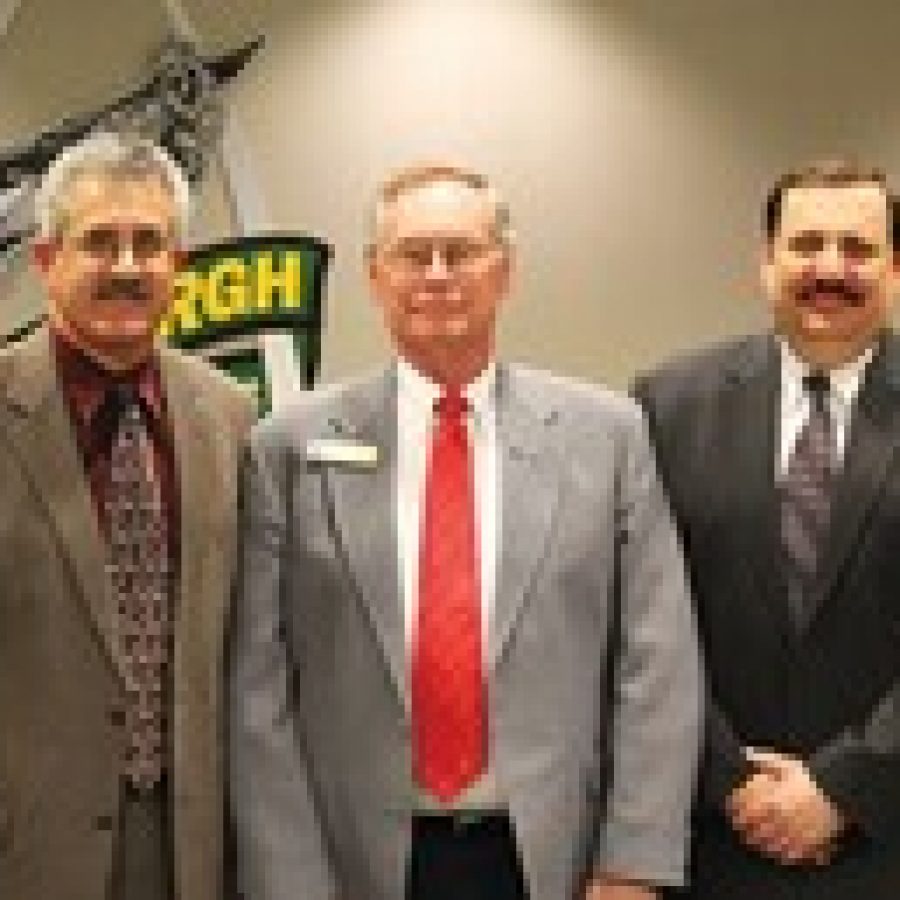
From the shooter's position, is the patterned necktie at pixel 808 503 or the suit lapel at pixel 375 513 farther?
the patterned necktie at pixel 808 503

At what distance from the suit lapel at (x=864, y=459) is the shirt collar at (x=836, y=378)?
13 millimetres

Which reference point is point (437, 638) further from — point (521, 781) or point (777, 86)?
point (777, 86)

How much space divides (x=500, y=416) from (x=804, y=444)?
46 centimetres

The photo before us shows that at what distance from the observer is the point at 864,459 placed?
2.69 meters

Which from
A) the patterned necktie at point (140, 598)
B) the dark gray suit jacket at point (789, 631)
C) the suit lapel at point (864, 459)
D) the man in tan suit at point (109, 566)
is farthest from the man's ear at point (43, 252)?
the suit lapel at point (864, 459)

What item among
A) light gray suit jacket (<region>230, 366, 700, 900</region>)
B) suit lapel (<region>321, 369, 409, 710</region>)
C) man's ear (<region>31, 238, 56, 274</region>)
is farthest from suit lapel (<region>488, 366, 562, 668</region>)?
man's ear (<region>31, 238, 56, 274</region>)

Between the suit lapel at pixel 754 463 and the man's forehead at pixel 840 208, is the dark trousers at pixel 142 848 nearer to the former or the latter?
the suit lapel at pixel 754 463

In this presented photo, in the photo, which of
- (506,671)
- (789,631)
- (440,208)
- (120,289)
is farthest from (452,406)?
(789,631)

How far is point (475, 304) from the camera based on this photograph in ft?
8.38

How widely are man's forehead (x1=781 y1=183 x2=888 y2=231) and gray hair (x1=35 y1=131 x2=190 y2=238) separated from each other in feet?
2.98

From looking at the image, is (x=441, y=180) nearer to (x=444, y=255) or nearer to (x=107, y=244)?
(x=444, y=255)

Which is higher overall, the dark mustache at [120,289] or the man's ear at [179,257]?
the man's ear at [179,257]

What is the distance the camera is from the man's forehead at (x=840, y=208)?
272cm

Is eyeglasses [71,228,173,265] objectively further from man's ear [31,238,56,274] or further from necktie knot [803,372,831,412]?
necktie knot [803,372,831,412]
